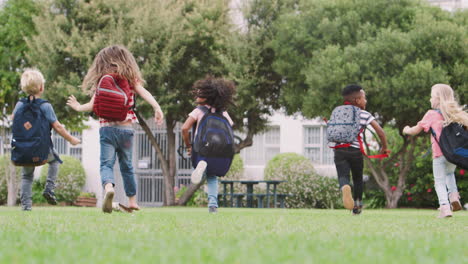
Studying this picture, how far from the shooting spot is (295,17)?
18938 mm

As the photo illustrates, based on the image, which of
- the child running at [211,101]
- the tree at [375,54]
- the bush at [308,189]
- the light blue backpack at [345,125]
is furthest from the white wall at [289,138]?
the child running at [211,101]

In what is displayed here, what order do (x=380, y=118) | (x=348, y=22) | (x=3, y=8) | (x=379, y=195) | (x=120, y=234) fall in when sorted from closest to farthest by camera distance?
1. (x=120, y=234)
2. (x=348, y=22)
3. (x=380, y=118)
4. (x=3, y=8)
5. (x=379, y=195)

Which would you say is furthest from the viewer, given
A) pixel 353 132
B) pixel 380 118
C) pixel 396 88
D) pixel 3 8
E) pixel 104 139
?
pixel 3 8

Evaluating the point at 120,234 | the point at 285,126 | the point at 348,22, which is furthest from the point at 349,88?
the point at 285,126

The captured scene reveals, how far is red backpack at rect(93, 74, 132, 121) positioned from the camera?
7617mm

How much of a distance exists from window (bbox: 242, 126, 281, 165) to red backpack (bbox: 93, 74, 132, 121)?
19.2 m

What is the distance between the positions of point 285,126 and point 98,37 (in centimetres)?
1000

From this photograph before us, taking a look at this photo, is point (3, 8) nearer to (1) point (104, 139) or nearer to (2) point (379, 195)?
(2) point (379, 195)

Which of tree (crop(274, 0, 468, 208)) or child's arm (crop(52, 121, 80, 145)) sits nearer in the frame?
child's arm (crop(52, 121, 80, 145))

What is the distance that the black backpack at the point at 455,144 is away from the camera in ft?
26.2

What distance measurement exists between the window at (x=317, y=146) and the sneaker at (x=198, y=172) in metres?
17.6

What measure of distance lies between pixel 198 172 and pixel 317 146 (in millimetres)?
18065

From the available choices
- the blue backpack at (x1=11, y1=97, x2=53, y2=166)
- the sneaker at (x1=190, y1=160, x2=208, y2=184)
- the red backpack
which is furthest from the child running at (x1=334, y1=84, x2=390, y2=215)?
the blue backpack at (x1=11, y1=97, x2=53, y2=166)

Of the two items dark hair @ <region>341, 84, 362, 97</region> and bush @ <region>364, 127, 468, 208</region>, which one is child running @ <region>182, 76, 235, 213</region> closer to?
dark hair @ <region>341, 84, 362, 97</region>
